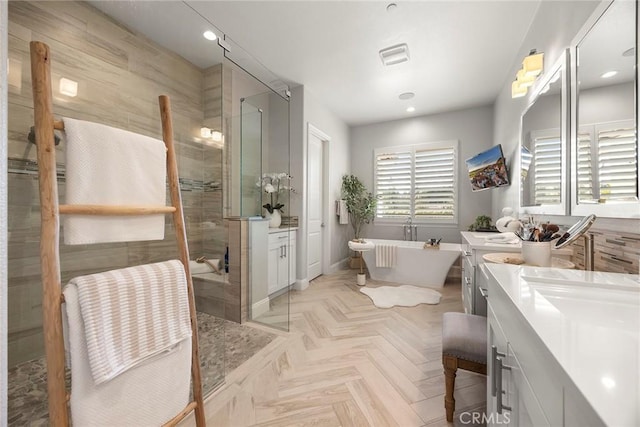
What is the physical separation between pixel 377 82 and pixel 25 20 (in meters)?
3.20

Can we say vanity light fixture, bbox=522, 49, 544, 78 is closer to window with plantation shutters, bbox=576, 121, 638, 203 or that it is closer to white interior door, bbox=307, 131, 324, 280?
window with plantation shutters, bbox=576, 121, 638, 203

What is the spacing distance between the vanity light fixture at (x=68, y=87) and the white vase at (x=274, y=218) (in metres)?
1.98

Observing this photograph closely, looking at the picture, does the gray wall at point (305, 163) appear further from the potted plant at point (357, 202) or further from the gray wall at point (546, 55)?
the gray wall at point (546, 55)

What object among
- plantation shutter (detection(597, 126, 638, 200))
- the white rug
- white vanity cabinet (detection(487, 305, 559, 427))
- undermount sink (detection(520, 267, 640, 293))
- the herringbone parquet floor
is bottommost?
the herringbone parquet floor

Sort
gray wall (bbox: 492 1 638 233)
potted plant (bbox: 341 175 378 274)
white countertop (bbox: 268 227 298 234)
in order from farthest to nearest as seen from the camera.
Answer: potted plant (bbox: 341 175 378 274) → white countertop (bbox: 268 227 298 234) → gray wall (bbox: 492 1 638 233)

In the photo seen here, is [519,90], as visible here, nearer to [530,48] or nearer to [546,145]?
[530,48]

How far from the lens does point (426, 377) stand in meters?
1.75

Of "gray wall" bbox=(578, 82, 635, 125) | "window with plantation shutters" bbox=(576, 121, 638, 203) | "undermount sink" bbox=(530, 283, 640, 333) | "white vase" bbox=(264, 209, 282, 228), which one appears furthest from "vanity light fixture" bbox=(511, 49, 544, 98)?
"white vase" bbox=(264, 209, 282, 228)

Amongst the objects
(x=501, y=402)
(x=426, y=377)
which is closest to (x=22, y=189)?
(x=501, y=402)

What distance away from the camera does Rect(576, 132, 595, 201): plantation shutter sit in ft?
4.28

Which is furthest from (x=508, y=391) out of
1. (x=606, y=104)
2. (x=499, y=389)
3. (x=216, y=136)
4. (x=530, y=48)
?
(x=530, y=48)

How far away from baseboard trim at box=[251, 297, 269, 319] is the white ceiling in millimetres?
2558

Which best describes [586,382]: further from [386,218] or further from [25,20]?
[386,218]

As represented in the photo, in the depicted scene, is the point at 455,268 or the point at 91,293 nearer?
the point at 91,293
